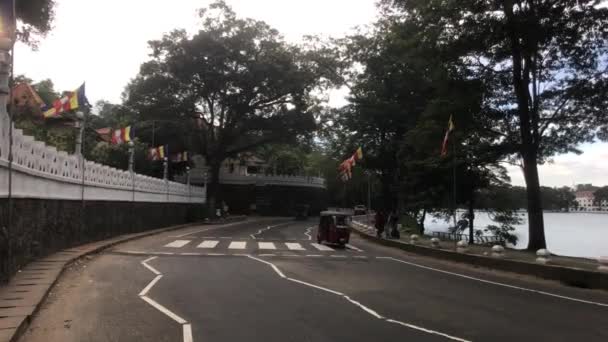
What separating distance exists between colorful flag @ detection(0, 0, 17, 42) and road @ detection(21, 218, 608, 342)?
5767 millimetres

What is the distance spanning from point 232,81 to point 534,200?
33.7 m

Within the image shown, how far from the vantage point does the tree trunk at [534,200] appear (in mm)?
22359

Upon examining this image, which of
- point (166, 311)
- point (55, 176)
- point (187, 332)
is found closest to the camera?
point (187, 332)

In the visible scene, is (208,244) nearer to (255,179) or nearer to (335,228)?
(335,228)

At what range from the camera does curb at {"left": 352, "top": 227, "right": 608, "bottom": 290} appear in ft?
45.5

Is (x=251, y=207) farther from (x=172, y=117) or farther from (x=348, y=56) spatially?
(x=348, y=56)

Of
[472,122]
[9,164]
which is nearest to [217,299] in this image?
[9,164]

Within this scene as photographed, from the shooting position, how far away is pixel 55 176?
17.4 meters

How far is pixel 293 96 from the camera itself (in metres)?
52.5

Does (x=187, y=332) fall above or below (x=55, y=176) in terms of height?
below

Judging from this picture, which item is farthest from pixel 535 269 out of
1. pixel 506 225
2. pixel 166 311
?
pixel 506 225

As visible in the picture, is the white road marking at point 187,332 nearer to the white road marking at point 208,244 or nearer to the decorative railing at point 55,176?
the decorative railing at point 55,176

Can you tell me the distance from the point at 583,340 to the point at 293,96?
46.1 m

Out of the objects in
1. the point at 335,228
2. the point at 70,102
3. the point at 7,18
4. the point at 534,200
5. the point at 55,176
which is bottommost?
the point at 335,228
